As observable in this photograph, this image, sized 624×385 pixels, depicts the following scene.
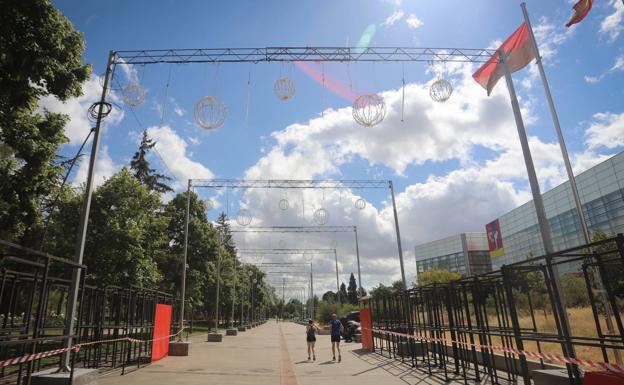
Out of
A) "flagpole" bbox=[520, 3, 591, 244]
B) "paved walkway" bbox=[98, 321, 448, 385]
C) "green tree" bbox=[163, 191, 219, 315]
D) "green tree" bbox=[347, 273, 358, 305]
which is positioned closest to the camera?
"flagpole" bbox=[520, 3, 591, 244]

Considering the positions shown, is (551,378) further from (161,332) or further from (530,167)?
(161,332)

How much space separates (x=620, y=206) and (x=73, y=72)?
53120 mm

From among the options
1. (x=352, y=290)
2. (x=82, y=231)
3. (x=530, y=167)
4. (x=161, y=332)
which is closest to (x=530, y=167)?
(x=530, y=167)

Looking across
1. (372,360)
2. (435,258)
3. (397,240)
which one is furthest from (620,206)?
(435,258)

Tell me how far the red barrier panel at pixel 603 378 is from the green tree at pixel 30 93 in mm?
12564

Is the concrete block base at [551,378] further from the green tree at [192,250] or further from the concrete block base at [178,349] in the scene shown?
the green tree at [192,250]

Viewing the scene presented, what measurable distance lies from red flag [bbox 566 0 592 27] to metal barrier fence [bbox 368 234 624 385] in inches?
238

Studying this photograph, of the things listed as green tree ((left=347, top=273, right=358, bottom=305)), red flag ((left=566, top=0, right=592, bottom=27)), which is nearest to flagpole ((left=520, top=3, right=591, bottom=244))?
red flag ((left=566, top=0, right=592, bottom=27))

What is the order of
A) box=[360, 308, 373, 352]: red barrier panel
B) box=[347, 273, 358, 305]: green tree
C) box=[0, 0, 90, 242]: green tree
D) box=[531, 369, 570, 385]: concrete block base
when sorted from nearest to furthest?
box=[531, 369, 570, 385]: concrete block base, box=[0, 0, 90, 242]: green tree, box=[360, 308, 373, 352]: red barrier panel, box=[347, 273, 358, 305]: green tree

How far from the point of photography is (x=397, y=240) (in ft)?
71.9

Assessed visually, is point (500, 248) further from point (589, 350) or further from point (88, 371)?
point (88, 371)

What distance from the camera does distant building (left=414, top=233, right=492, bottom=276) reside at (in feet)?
309

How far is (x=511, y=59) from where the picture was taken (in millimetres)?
11844

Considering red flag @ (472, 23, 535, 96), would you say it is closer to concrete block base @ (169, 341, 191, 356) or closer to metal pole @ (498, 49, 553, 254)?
metal pole @ (498, 49, 553, 254)
